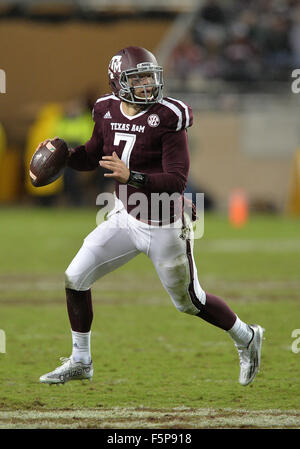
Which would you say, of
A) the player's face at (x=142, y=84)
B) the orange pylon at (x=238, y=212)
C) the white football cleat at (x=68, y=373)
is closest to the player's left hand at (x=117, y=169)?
the player's face at (x=142, y=84)

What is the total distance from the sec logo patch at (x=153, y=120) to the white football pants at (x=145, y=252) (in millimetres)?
481

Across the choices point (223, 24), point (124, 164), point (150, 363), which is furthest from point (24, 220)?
point (124, 164)

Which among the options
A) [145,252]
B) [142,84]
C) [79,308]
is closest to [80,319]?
[79,308]

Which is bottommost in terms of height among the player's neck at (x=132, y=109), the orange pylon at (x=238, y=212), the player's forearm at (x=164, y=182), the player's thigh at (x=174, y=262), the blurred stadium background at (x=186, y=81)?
the orange pylon at (x=238, y=212)

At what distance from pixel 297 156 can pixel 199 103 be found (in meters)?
1.83

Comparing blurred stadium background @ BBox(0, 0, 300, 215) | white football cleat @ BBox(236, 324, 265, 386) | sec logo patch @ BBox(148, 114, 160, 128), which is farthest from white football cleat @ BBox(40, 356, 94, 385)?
blurred stadium background @ BBox(0, 0, 300, 215)

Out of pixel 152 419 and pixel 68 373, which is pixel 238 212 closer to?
pixel 68 373

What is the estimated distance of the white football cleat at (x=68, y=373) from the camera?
4.68 meters

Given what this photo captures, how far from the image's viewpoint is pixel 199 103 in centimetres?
1470

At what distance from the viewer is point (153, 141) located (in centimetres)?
448

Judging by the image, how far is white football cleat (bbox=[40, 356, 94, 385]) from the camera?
4.68m

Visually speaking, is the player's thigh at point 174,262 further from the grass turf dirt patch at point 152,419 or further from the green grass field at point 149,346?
the grass turf dirt patch at point 152,419

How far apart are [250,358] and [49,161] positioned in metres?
1.40
